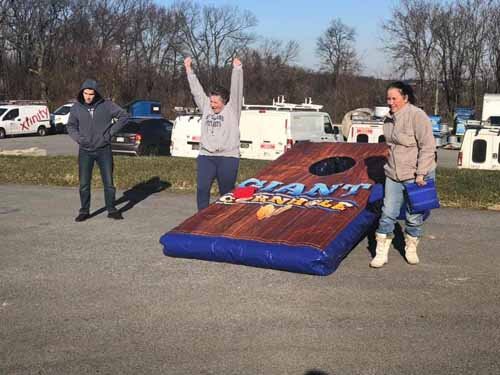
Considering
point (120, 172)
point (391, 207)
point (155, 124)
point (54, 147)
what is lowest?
point (54, 147)

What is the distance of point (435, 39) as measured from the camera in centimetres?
5638

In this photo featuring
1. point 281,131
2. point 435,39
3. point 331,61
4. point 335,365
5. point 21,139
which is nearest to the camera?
point 335,365

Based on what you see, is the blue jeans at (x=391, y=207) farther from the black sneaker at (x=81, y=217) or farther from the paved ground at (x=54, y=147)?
the paved ground at (x=54, y=147)

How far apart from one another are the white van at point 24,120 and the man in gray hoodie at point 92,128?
29064mm

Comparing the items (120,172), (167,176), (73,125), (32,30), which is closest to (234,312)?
(73,125)

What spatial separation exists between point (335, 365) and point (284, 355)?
37cm

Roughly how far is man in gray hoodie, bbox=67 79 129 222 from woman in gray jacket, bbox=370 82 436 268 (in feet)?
13.1

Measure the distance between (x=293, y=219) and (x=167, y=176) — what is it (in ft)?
23.6

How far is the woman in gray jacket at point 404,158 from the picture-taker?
670cm

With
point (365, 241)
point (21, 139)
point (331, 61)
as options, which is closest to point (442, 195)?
point (365, 241)

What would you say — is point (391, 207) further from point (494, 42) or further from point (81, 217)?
point (494, 42)

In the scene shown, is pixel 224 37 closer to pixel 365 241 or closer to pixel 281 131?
pixel 281 131

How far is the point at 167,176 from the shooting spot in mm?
13906

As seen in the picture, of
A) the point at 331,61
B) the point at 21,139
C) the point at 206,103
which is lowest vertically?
the point at 21,139
